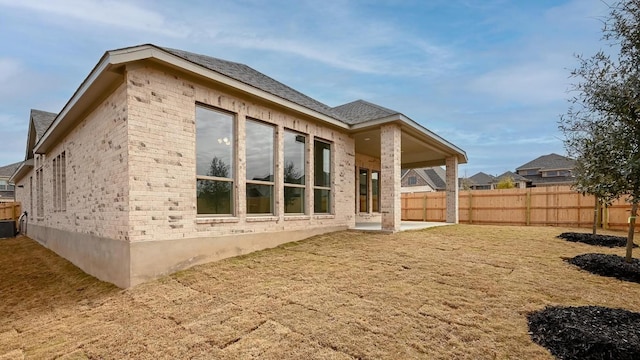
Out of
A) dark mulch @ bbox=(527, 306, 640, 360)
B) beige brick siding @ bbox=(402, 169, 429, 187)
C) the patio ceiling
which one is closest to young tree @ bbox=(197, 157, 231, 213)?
the patio ceiling

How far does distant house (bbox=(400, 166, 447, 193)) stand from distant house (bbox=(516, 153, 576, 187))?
9.21 metres

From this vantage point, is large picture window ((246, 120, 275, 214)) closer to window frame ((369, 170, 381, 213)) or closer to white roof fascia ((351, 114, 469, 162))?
white roof fascia ((351, 114, 469, 162))

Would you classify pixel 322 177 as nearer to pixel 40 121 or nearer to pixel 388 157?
pixel 388 157

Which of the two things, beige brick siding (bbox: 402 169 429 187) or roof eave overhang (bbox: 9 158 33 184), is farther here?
beige brick siding (bbox: 402 169 429 187)

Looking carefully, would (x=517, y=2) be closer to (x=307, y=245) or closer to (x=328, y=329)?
(x=307, y=245)

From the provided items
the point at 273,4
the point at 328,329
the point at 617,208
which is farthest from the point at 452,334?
the point at 617,208

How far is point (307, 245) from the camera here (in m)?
7.71

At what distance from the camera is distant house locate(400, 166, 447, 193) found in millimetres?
38594

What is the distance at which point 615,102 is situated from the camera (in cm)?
408

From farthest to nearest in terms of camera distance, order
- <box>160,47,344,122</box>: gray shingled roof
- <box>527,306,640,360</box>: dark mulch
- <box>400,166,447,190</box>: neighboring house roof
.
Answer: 1. <box>400,166,447,190</box>: neighboring house roof
2. <box>160,47,344,122</box>: gray shingled roof
3. <box>527,306,640,360</box>: dark mulch

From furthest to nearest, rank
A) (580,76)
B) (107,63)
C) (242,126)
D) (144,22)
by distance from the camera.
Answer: (144,22)
(242,126)
(107,63)
(580,76)

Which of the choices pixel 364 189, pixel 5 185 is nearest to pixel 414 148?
pixel 364 189

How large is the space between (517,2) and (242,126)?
7881mm

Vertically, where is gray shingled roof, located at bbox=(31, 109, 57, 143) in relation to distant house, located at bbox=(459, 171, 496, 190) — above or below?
above
